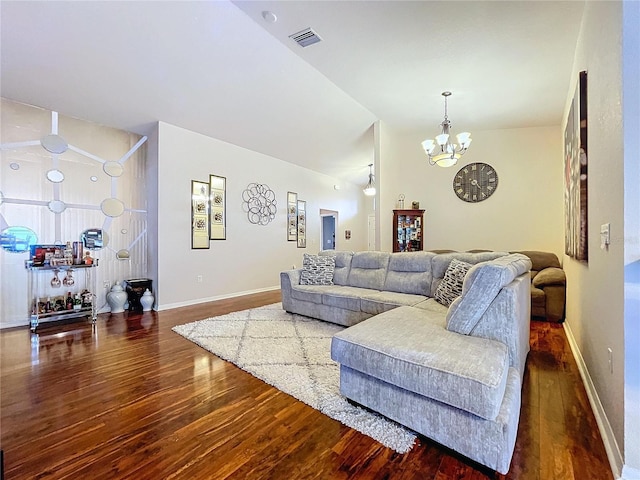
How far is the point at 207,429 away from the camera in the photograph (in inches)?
64.9

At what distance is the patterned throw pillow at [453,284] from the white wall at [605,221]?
0.88m

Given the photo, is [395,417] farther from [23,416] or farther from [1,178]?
[1,178]

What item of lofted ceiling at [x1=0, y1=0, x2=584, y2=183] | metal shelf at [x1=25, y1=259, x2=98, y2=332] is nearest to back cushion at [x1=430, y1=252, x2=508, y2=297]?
lofted ceiling at [x1=0, y1=0, x2=584, y2=183]

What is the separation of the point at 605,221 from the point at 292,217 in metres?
5.66

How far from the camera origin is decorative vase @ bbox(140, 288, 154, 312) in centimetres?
436

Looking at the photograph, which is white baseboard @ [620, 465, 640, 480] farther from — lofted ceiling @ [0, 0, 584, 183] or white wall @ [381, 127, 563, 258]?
white wall @ [381, 127, 563, 258]

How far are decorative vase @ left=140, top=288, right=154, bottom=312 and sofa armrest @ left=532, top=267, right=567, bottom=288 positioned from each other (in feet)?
18.7

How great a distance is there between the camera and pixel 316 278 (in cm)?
408

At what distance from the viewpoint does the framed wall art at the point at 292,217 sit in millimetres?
6691

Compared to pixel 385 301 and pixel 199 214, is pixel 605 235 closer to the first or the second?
pixel 385 301

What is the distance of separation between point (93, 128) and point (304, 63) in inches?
132

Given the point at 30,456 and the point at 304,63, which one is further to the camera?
the point at 304,63

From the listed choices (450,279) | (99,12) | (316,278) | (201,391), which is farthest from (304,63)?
(201,391)

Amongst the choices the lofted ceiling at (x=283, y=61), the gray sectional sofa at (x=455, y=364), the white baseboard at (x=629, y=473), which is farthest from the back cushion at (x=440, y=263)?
the lofted ceiling at (x=283, y=61)
